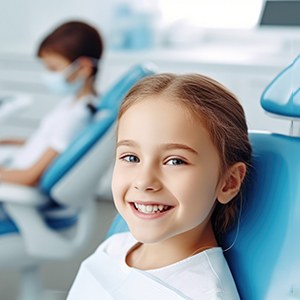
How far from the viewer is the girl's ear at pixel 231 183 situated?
3.33 ft

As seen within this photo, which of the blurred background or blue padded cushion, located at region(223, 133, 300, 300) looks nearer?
blue padded cushion, located at region(223, 133, 300, 300)

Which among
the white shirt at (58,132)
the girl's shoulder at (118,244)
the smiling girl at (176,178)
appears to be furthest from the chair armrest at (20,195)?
the smiling girl at (176,178)

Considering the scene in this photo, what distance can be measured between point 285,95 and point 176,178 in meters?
0.21

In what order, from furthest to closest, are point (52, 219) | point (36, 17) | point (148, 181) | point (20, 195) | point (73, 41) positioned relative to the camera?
point (36, 17) < point (73, 41) < point (52, 219) < point (20, 195) < point (148, 181)

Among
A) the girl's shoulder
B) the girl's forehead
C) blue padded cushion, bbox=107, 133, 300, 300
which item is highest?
the girl's forehead

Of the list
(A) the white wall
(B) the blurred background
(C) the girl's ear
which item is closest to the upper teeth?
(C) the girl's ear

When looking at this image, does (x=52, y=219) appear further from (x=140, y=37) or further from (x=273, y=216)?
(x=140, y=37)

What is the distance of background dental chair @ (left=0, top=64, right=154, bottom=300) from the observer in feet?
6.23

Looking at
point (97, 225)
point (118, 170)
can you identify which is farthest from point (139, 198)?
point (97, 225)

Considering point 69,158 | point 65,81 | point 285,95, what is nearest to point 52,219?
point 69,158

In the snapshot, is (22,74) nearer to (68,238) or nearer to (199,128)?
(68,238)

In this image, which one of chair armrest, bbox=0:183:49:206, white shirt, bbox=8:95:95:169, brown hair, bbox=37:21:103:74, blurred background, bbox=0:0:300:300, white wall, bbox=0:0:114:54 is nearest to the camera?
chair armrest, bbox=0:183:49:206

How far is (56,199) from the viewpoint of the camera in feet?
6.43

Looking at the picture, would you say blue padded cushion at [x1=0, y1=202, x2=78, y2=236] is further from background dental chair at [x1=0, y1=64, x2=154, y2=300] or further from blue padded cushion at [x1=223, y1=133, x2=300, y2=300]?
blue padded cushion at [x1=223, y1=133, x2=300, y2=300]
